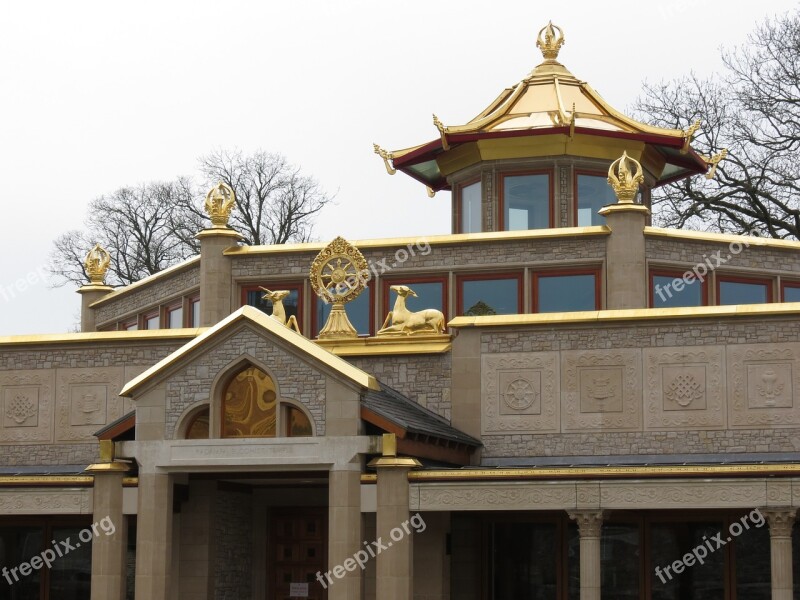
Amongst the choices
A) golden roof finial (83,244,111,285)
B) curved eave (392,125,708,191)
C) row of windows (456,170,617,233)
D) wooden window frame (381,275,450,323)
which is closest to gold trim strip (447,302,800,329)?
wooden window frame (381,275,450,323)

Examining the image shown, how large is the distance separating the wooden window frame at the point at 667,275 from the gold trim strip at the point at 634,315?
4.83 meters

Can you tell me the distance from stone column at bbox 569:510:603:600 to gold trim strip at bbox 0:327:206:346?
36.1ft

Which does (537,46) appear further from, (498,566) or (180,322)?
(498,566)

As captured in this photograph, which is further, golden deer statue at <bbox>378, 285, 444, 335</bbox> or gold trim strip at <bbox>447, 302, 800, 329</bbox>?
golden deer statue at <bbox>378, 285, 444, 335</bbox>

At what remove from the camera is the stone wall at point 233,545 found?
3562cm

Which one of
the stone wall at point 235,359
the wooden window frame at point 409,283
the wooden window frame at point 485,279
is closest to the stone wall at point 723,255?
the wooden window frame at point 485,279

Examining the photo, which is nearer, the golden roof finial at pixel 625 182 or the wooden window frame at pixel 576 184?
the golden roof finial at pixel 625 182

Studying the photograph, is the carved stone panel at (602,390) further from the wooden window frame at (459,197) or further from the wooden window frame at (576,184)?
the wooden window frame at (459,197)

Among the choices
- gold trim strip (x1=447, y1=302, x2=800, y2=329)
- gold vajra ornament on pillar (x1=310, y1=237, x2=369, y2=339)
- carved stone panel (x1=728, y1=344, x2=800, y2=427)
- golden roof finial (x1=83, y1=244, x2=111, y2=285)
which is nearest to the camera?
carved stone panel (x1=728, y1=344, x2=800, y2=427)

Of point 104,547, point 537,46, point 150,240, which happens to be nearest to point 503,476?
point 104,547

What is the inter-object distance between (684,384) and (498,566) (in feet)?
19.0

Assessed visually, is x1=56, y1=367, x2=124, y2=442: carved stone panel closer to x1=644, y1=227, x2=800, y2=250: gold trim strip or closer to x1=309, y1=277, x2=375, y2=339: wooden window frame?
x1=309, y1=277, x2=375, y2=339: wooden window frame

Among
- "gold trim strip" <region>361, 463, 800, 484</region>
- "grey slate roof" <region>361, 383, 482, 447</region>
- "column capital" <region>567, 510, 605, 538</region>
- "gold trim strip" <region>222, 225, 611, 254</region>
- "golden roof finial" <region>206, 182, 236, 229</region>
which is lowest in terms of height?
"column capital" <region>567, 510, 605, 538</region>

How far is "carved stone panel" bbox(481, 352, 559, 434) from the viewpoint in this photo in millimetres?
34531
